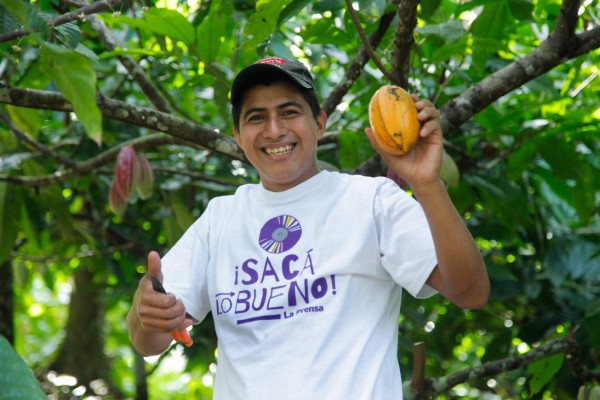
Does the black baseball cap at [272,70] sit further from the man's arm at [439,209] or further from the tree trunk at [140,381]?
the tree trunk at [140,381]

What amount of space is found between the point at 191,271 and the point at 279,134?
0.31 metres

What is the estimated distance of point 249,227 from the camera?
1.78 meters

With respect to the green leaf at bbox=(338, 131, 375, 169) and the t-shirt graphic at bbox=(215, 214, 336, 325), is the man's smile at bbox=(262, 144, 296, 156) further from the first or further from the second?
the green leaf at bbox=(338, 131, 375, 169)

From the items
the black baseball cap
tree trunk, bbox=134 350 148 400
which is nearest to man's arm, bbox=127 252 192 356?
the black baseball cap

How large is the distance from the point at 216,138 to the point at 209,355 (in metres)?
1.23

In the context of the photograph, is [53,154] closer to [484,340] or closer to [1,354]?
[1,354]

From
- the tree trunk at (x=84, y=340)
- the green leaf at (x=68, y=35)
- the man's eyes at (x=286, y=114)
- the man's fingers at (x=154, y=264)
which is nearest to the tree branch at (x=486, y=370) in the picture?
the man's eyes at (x=286, y=114)

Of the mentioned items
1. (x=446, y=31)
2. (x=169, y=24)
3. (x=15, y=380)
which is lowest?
(x=15, y=380)

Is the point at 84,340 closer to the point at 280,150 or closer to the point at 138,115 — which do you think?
the point at 138,115

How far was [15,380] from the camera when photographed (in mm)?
876

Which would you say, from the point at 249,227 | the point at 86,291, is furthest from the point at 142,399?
the point at 249,227

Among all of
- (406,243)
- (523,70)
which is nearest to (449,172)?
(523,70)

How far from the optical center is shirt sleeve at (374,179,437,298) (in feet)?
5.18

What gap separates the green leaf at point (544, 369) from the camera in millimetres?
2676
